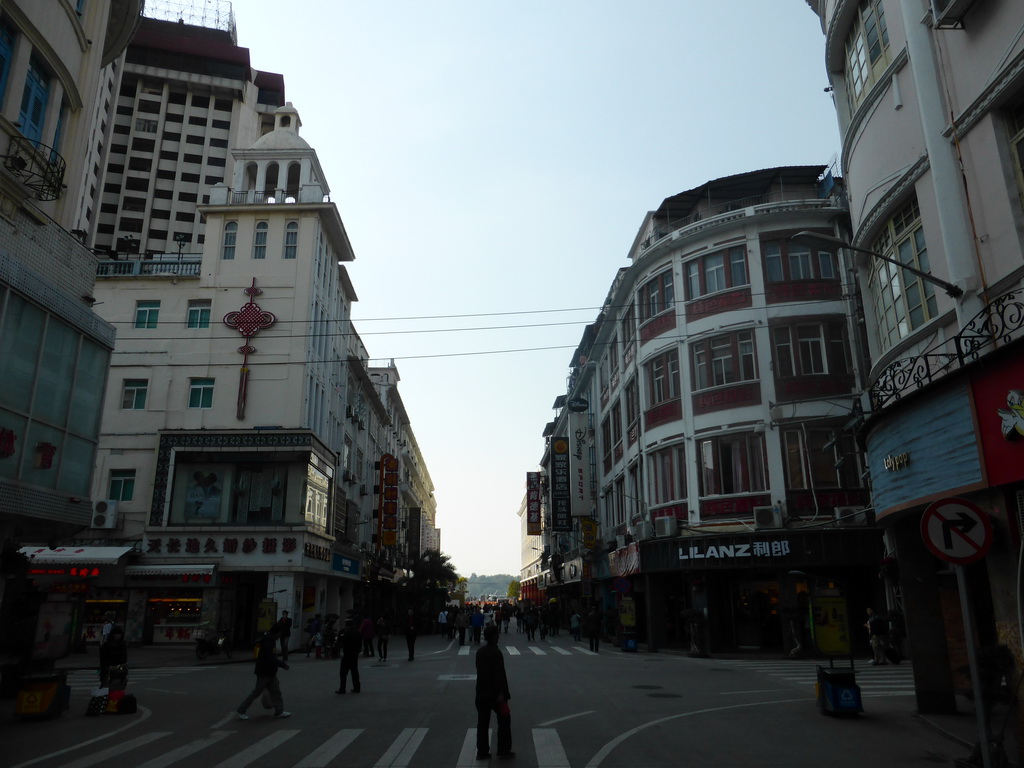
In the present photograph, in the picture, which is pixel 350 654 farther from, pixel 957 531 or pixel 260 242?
pixel 260 242

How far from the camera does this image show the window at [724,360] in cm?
2811

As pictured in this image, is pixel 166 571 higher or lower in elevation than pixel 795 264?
lower

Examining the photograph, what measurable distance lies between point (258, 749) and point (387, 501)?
129ft

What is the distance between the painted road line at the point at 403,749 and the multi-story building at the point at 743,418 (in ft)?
54.6

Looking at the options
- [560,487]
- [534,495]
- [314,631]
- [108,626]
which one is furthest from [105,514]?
[534,495]

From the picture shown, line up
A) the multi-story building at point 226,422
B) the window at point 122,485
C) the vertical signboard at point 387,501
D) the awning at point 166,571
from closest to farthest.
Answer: the awning at point 166,571 < the multi-story building at point 226,422 < the window at point 122,485 < the vertical signboard at point 387,501

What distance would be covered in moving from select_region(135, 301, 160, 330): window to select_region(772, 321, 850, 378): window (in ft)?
92.1

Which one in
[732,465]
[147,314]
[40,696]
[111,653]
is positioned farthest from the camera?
[147,314]

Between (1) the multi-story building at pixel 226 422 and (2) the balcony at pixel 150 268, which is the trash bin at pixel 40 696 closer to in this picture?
(1) the multi-story building at pixel 226 422

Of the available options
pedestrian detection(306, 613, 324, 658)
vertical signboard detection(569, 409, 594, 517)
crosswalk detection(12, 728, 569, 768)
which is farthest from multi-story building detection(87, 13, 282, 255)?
crosswalk detection(12, 728, 569, 768)

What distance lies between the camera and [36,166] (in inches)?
543

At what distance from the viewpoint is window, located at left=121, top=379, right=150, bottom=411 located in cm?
3500

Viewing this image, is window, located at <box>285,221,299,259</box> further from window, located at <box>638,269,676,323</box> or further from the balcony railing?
the balcony railing

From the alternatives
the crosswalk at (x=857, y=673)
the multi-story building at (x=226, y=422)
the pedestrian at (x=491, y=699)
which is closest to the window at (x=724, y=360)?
the crosswalk at (x=857, y=673)
